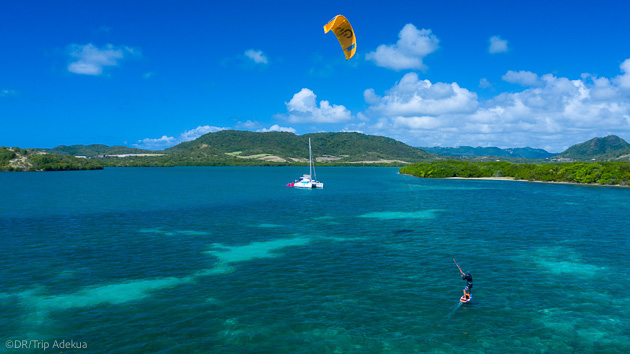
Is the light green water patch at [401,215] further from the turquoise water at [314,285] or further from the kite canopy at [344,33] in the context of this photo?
the kite canopy at [344,33]

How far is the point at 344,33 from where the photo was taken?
134 ft

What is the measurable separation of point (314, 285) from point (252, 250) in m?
16.6

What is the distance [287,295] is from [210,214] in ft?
179

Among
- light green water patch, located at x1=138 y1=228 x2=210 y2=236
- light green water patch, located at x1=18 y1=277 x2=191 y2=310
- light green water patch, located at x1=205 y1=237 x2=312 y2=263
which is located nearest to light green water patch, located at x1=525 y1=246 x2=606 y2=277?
light green water patch, located at x1=205 y1=237 x2=312 y2=263

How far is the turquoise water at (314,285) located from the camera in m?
26.2

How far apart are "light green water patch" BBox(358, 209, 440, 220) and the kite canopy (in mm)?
45099

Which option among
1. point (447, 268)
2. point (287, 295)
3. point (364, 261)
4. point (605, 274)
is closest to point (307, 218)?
point (364, 261)

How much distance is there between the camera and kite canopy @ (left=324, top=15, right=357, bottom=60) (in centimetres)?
3839

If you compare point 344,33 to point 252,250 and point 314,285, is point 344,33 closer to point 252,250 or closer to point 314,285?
point 314,285

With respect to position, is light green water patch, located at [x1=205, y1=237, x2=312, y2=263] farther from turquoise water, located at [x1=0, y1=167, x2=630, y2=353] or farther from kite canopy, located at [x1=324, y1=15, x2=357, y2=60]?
kite canopy, located at [x1=324, y1=15, x2=357, y2=60]

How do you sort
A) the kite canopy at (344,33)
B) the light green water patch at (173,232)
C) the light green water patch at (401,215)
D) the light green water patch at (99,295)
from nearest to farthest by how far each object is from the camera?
the light green water patch at (99,295)
the kite canopy at (344,33)
the light green water patch at (173,232)
the light green water patch at (401,215)

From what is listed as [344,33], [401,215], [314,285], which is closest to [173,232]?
[314,285]

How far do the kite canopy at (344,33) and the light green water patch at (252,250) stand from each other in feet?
87.3

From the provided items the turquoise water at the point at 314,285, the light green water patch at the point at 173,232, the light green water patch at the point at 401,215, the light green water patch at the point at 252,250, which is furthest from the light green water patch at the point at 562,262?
the light green water patch at the point at 173,232
